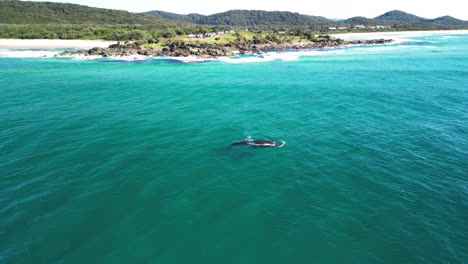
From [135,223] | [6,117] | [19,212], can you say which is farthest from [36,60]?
[135,223]

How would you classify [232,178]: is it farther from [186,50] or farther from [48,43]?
[48,43]

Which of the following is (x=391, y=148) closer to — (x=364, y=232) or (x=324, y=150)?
(x=324, y=150)

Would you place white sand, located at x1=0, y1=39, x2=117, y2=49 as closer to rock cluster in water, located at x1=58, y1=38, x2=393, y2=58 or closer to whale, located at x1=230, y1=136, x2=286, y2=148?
rock cluster in water, located at x1=58, y1=38, x2=393, y2=58

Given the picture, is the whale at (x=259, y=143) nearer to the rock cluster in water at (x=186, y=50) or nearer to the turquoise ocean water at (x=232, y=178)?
the turquoise ocean water at (x=232, y=178)

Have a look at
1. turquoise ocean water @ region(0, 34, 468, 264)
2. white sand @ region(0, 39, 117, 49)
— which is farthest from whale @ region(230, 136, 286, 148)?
white sand @ region(0, 39, 117, 49)

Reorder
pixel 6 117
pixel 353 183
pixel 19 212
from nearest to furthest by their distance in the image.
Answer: pixel 19 212 < pixel 353 183 < pixel 6 117
